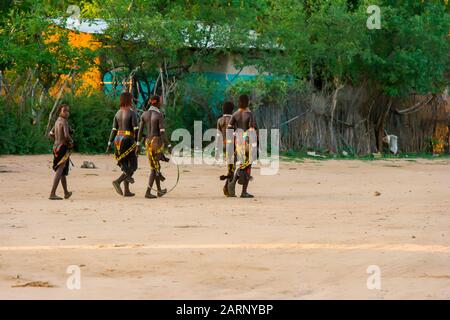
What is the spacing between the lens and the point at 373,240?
13797 millimetres

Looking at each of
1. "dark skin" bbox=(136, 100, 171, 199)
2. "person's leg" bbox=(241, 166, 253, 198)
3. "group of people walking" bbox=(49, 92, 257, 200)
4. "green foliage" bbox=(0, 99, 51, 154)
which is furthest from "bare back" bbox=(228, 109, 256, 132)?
"green foliage" bbox=(0, 99, 51, 154)

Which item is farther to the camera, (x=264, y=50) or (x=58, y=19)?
(x=264, y=50)

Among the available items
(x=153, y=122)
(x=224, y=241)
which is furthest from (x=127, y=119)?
(x=224, y=241)

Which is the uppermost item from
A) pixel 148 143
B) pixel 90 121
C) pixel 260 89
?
pixel 260 89

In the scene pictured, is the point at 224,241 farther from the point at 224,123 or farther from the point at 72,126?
the point at 72,126

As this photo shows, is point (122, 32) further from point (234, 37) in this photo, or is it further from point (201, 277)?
point (201, 277)

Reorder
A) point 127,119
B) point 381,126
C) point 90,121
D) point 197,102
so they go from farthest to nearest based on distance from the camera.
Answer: point 381,126
point 197,102
point 90,121
point 127,119

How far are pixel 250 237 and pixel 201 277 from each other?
10.1 ft

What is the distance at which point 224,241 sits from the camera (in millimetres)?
13586

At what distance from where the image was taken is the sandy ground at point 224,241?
1047 centimetres

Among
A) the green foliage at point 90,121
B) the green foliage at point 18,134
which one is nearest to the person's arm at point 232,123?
the green foliage at point 18,134

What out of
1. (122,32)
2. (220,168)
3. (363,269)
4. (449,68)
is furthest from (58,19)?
(363,269)

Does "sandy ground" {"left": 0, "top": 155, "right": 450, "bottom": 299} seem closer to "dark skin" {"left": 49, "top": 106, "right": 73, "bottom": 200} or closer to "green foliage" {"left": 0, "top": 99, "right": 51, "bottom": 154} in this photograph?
"dark skin" {"left": 49, "top": 106, "right": 73, "bottom": 200}

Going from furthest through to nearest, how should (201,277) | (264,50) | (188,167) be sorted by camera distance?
(264,50), (188,167), (201,277)
